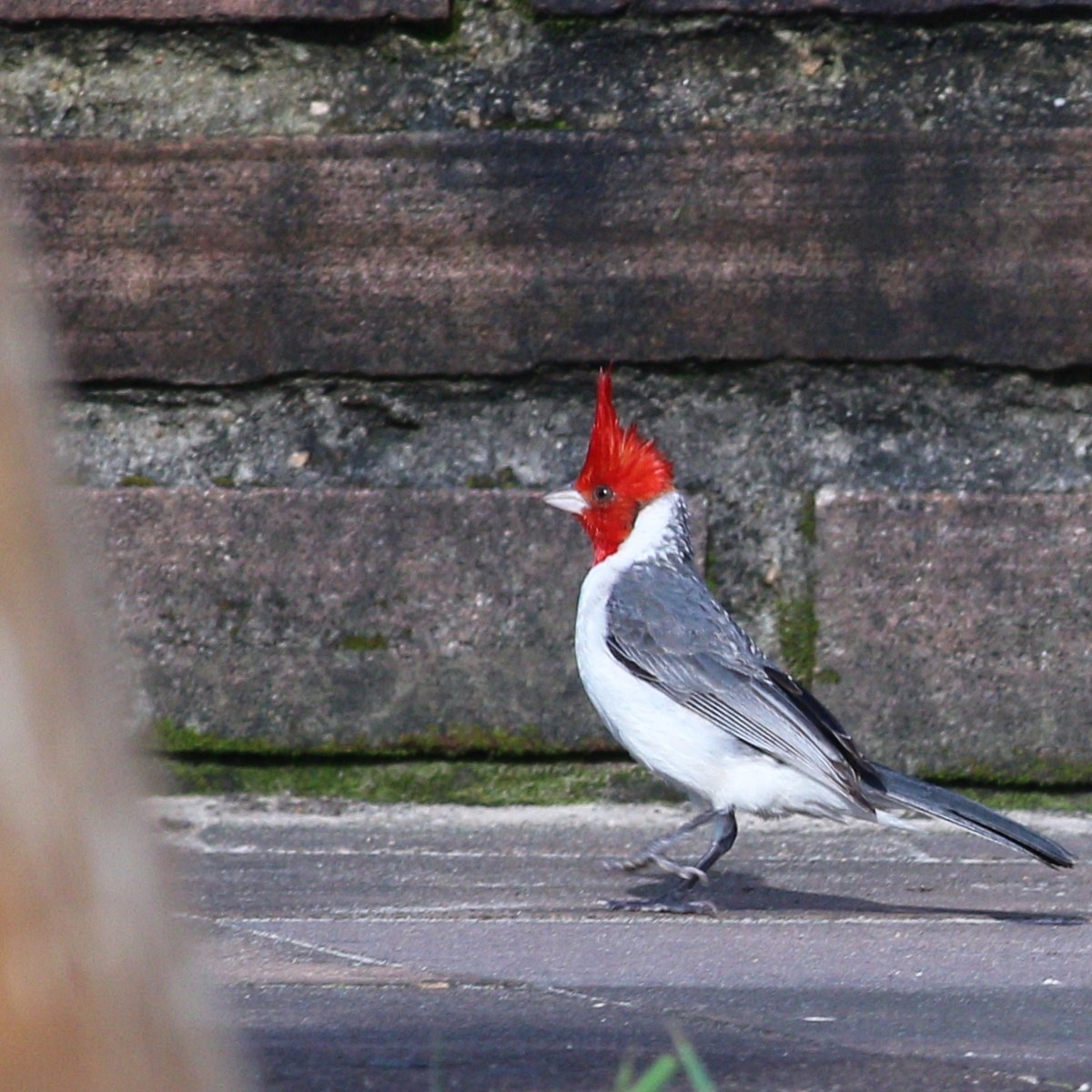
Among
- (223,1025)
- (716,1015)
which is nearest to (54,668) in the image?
(223,1025)

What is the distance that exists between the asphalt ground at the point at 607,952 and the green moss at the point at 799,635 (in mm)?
357

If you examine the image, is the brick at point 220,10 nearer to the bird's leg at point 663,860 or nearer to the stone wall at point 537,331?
the stone wall at point 537,331

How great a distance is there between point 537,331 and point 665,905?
110 cm

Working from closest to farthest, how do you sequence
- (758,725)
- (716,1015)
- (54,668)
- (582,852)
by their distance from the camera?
(54,668), (716,1015), (582,852), (758,725)

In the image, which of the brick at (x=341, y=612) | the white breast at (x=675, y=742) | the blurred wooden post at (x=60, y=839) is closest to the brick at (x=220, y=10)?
the brick at (x=341, y=612)

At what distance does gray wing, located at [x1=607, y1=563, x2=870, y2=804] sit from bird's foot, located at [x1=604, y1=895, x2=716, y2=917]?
1.18 feet

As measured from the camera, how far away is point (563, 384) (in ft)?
11.6

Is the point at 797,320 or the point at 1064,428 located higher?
the point at 797,320

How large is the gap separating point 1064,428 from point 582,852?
3.96 ft

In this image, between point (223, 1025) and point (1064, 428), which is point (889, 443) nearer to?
point (1064, 428)

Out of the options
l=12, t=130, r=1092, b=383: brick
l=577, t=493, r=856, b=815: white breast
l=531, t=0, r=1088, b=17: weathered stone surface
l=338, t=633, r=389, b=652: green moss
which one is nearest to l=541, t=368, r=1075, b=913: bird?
l=577, t=493, r=856, b=815: white breast

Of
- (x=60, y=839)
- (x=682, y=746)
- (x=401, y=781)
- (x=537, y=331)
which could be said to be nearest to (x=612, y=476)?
(x=537, y=331)

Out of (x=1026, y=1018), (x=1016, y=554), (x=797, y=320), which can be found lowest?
(x=1026, y=1018)

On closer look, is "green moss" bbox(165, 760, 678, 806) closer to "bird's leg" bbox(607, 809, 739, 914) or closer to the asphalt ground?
the asphalt ground
